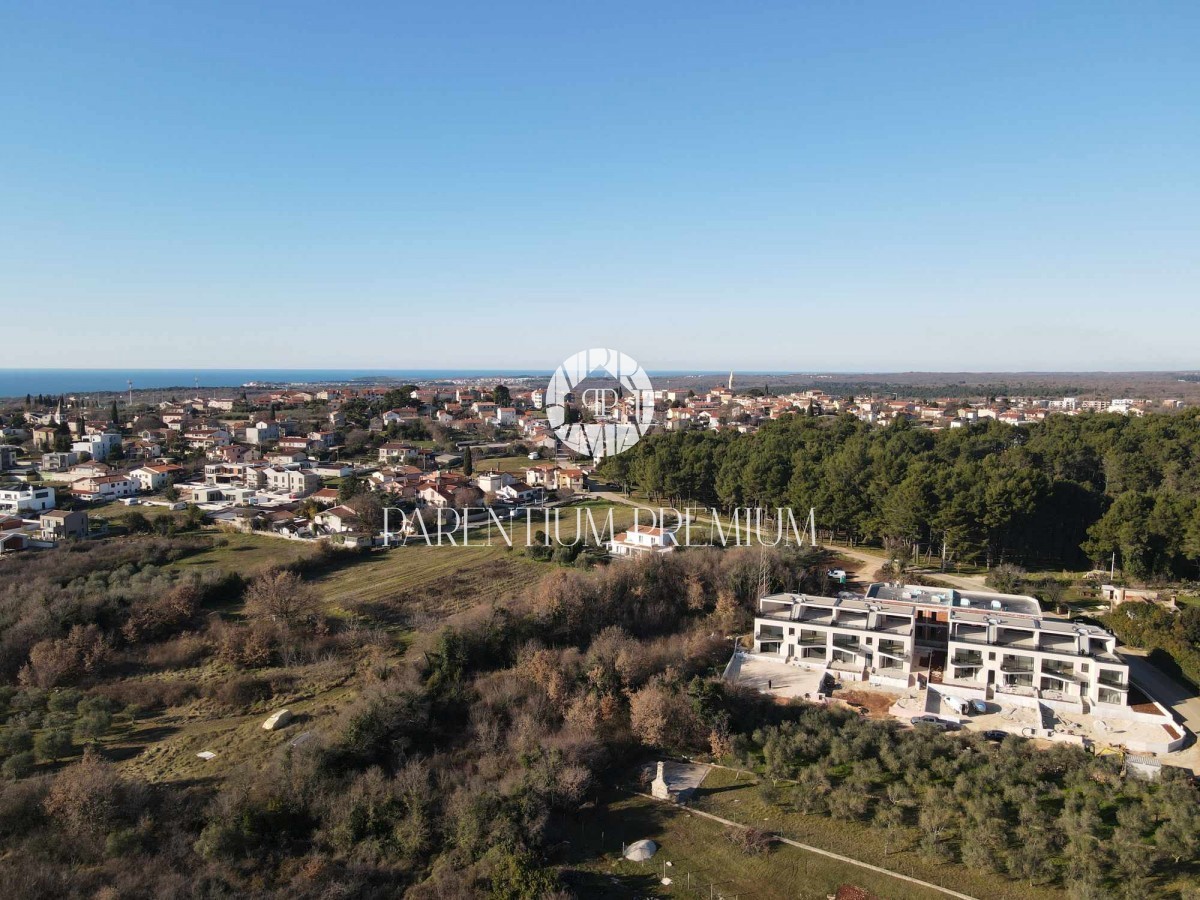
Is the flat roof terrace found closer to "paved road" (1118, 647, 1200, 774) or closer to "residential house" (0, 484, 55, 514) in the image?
"paved road" (1118, 647, 1200, 774)

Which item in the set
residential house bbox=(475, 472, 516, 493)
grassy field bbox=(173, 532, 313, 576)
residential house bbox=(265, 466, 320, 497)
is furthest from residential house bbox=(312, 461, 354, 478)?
grassy field bbox=(173, 532, 313, 576)

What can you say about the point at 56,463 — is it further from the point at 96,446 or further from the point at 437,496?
the point at 437,496

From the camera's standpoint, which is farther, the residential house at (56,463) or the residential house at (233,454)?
the residential house at (233,454)

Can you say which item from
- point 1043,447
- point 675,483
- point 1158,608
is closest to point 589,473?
point 675,483

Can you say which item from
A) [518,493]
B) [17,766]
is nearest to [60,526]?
[518,493]

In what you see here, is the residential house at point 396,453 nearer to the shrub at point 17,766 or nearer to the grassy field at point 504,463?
the grassy field at point 504,463

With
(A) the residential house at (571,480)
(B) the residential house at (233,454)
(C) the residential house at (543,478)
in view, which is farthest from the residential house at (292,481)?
(A) the residential house at (571,480)

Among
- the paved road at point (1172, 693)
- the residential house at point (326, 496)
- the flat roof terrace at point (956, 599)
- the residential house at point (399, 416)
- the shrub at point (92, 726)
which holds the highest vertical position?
the residential house at point (399, 416)
